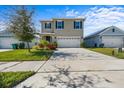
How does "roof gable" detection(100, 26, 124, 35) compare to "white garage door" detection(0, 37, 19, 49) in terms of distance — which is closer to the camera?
"white garage door" detection(0, 37, 19, 49)

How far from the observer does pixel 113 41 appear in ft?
110

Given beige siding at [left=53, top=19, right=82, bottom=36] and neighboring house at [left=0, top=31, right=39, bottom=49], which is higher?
beige siding at [left=53, top=19, right=82, bottom=36]

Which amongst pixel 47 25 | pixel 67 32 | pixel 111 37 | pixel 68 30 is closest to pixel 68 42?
pixel 67 32

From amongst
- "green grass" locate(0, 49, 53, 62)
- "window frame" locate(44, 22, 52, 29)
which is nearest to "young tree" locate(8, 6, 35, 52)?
"green grass" locate(0, 49, 53, 62)

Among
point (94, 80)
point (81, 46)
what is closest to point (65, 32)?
point (81, 46)

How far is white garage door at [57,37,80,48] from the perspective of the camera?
32031 mm

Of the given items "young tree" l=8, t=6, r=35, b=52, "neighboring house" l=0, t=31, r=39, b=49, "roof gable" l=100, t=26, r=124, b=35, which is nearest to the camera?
"young tree" l=8, t=6, r=35, b=52

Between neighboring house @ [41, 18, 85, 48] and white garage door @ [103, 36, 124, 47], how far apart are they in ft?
15.7

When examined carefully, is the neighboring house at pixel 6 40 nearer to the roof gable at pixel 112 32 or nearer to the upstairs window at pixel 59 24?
the upstairs window at pixel 59 24

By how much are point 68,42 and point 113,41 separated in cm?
817

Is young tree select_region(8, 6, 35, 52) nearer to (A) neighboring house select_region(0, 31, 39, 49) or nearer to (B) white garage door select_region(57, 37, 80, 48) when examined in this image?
(A) neighboring house select_region(0, 31, 39, 49)

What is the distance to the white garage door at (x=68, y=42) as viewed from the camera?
32.0 meters

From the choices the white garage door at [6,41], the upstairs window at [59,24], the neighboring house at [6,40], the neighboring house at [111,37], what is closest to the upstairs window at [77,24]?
the upstairs window at [59,24]
